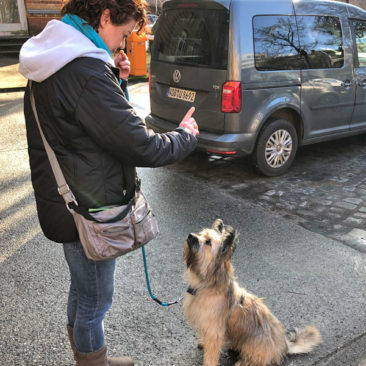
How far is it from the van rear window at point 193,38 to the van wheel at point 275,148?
1.08 m

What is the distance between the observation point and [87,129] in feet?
5.41

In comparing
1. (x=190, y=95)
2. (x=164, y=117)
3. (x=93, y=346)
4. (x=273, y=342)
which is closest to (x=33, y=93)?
(x=93, y=346)

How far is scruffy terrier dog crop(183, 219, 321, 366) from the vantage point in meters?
2.16

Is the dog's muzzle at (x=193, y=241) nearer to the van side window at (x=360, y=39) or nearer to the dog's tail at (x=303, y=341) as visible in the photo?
the dog's tail at (x=303, y=341)

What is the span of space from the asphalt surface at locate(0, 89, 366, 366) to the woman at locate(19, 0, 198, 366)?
32.3 inches

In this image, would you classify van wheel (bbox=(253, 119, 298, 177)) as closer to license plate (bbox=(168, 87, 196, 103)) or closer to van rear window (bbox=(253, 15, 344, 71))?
van rear window (bbox=(253, 15, 344, 71))

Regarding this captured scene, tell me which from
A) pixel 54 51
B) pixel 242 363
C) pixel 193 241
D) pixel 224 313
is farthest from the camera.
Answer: pixel 242 363

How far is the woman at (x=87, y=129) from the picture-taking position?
1615 mm

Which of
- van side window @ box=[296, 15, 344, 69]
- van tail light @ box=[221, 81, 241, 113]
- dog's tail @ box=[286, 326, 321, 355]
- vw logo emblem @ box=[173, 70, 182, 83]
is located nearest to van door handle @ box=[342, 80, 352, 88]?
van side window @ box=[296, 15, 344, 69]

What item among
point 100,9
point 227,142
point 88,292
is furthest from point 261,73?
point 88,292

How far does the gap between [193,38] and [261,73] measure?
0.98 m

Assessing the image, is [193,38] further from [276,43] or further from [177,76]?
[276,43]

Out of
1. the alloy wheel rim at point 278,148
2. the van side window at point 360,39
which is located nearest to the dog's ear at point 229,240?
the alloy wheel rim at point 278,148

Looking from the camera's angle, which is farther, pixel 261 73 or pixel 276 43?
pixel 276 43
